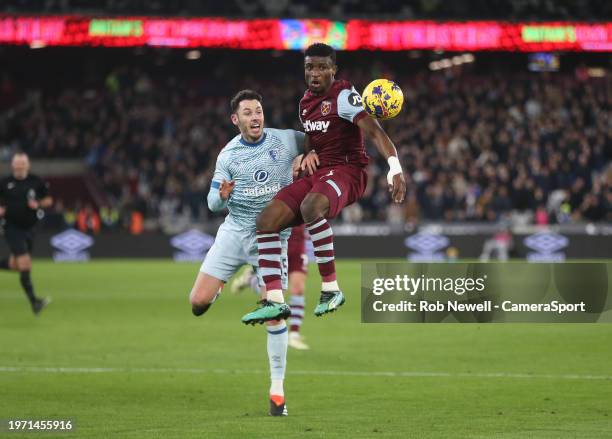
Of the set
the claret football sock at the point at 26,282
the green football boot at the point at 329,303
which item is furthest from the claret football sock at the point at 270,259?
the claret football sock at the point at 26,282

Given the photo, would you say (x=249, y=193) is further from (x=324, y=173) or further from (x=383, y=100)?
(x=383, y=100)

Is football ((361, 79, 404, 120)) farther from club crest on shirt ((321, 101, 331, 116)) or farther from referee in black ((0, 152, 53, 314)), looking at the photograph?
referee in black ((0, 152, 53, 314))

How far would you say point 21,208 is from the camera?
55.1ft

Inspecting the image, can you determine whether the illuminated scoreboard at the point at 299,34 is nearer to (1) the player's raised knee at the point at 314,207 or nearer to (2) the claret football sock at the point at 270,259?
(2) the claret football sock at the point at 270,259

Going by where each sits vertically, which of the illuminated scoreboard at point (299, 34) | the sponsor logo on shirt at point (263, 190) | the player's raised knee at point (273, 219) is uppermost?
the illuminated scoreboard at point (299, 34)

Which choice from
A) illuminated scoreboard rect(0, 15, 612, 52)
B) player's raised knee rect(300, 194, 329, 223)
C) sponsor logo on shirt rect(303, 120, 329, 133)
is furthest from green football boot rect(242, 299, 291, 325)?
illuminated scoreboard rect(0, 15, 612, 52)

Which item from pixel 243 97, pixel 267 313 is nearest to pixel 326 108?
pixel 243 97

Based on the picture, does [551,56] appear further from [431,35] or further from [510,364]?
[510,364]

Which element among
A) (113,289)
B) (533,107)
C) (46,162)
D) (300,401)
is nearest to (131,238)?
(46,162)

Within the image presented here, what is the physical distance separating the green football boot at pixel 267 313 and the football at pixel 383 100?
1743 mm

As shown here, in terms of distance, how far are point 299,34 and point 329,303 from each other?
2842 centimetres

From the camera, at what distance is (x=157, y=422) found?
29.5 feet

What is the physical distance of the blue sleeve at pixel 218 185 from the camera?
903 cm

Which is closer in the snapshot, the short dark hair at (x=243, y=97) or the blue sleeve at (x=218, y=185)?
the blue sleeve at (x=218, y=185)
